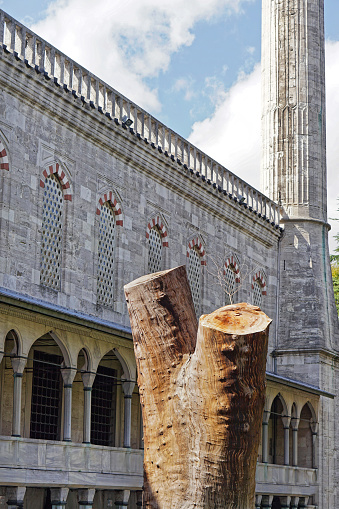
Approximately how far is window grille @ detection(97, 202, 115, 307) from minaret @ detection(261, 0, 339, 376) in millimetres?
9768

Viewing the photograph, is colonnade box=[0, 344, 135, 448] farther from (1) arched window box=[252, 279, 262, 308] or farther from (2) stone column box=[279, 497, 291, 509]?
(1) arched window box=[252, 279, 262, 308]

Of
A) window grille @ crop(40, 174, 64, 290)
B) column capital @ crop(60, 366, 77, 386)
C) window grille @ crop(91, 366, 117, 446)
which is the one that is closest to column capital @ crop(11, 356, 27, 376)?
column capital @ crop(60, 366, 77, 386)

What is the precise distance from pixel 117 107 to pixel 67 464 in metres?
9.81

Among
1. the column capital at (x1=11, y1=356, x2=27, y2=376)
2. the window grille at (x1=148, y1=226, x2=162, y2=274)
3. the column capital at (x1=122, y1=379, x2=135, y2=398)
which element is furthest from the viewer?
the window grille at (x1=148, y1=226, x2=162, y2=274)

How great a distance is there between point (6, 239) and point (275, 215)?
Answer: 49.1 ft

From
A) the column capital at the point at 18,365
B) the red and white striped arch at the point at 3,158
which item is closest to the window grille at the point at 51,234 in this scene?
the red and white striped arch at the point at 3,158

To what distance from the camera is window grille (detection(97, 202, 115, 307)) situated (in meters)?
21.8

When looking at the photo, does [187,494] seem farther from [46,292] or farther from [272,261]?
[272,261]

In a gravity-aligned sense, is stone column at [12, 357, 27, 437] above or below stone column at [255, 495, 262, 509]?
above

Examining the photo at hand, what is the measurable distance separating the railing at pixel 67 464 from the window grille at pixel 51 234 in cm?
393

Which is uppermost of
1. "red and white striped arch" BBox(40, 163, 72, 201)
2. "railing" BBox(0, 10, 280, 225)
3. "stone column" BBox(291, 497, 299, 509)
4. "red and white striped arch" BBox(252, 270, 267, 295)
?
"railing" BBox(0, 10, 280, 225)

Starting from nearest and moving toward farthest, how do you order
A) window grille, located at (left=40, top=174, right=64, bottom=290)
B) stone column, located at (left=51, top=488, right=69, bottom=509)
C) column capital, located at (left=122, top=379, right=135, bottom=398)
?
stone column, located at (left=51, top=488, right=69, bottom=509) < column capital, located at (left=122, top=379, right=135, bottom=398) < window grille, located at (left=40, top=174, right=64, bottom=290)

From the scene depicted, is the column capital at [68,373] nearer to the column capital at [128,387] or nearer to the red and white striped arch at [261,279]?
the column capital at [128,387]

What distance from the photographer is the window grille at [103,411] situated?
21.3 metres
